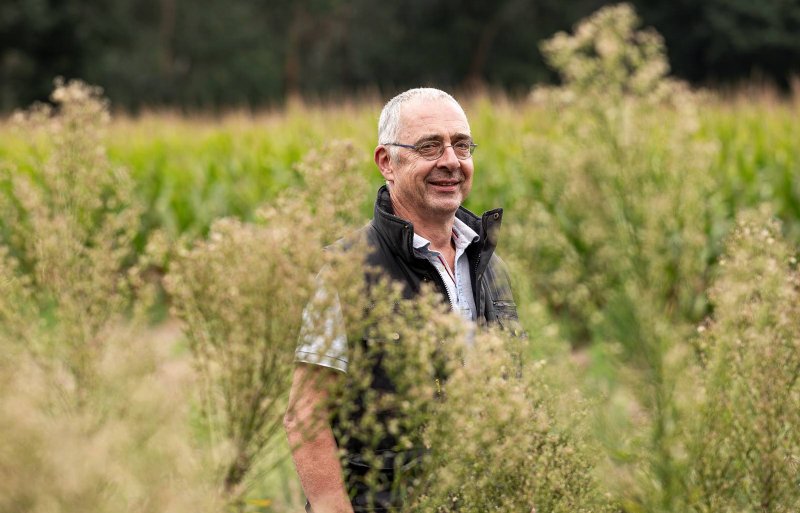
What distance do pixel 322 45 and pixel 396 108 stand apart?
3961cm

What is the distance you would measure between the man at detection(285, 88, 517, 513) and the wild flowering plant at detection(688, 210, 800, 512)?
0.91m

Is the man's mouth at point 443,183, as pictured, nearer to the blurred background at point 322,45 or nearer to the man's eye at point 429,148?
the man's eye at point 429,148

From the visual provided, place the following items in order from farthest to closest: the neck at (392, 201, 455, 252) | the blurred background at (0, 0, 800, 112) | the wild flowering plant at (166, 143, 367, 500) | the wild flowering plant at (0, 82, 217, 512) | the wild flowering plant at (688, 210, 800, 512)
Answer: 1. the blurred background at (0, 0, 800, 112)
2. the neck at (392, 201, 455, 252)
3. the wild flowering plant at (688, 210, 800, 512)
4. the wild flowering plant at (166, 143, 367, 500)
5. the wild flowering plant at (0, 82, 217, 512)

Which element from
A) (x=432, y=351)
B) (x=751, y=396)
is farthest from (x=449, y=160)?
(x=432, y=351)

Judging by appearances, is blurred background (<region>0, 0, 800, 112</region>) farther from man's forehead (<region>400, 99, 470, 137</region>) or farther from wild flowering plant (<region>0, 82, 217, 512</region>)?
wild flowering plant (<region>0, 82, 217, 512</region>)

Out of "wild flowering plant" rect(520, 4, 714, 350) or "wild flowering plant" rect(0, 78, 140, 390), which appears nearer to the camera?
"wild flowering plant" rect(520, 4, 714, 350)

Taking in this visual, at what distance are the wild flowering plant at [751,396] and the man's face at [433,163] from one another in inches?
42.0

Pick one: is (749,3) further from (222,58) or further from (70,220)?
(70,220)

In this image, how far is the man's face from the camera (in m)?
Result: 2.62

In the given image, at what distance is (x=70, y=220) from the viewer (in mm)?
1645

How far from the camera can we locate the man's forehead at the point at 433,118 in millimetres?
2613

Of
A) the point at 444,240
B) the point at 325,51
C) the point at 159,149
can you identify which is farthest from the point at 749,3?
the point at 444,240

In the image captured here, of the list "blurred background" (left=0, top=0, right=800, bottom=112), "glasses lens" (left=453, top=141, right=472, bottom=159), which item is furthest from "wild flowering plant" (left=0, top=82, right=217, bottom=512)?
"blurred background" (left=0, top=0, right=800, bottom=112)

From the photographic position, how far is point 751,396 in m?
1.63
